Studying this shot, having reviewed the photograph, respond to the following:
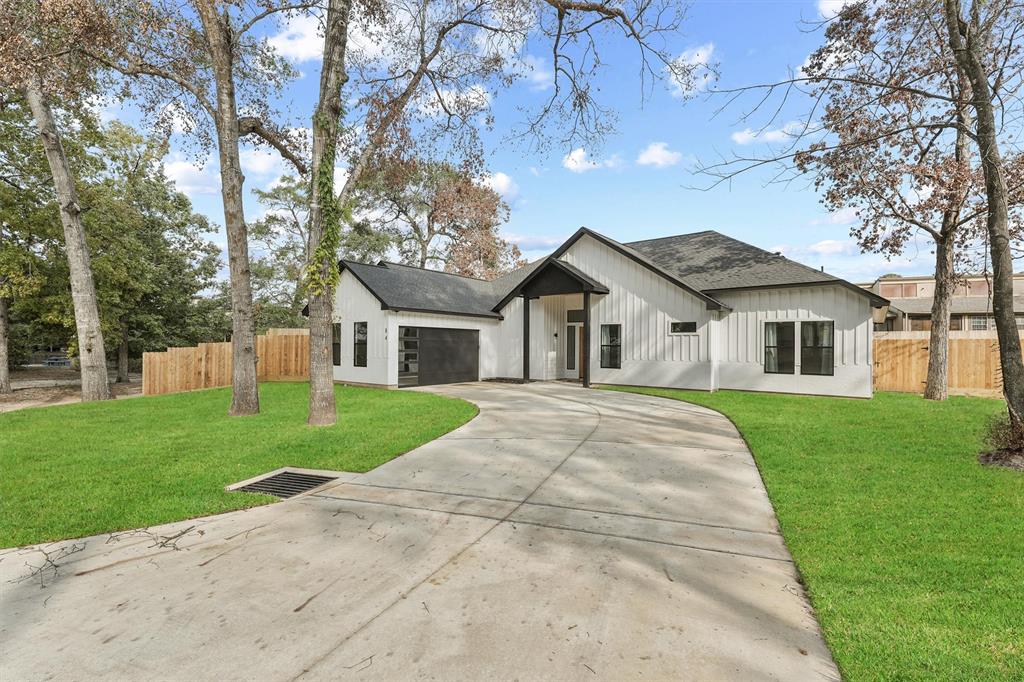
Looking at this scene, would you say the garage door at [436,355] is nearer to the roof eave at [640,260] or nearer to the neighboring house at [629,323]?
the neighboring house at [629,323]

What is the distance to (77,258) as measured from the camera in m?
13.0

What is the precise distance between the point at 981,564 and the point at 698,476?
2.56 metres

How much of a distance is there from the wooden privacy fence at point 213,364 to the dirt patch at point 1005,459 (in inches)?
561

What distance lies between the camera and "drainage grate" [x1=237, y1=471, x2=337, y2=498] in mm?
5098

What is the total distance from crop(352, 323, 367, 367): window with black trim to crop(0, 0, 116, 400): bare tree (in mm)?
→ 6941

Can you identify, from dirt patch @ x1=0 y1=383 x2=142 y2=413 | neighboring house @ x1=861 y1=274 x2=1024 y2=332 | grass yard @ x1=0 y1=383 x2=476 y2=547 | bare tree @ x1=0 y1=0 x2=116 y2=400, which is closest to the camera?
grass yard @ x1=0 y1=383 x2=476 y2=547

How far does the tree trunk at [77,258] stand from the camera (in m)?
12.8

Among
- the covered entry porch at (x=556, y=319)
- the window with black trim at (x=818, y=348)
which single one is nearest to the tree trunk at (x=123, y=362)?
the covered entry porch at (x=556, y=319)

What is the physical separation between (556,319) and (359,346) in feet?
24.9

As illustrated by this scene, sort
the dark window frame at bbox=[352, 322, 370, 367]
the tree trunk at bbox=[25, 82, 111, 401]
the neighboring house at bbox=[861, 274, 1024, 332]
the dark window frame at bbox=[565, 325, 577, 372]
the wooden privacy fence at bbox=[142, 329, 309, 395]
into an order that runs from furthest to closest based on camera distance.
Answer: the neighboring house at bbox=[861, 274, 1024, 332], the dark window frame at bbox=[565, 325, 577, 372], the dark window frame at bbox=[352, 322, 370, 367], the wooden privacy fence at bbox=[142, 329, 309, 395], the tree trunk at bbox=[25, 82, 111, 401]

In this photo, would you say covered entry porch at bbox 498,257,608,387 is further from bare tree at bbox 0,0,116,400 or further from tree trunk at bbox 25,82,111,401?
tree trunk at bbox 25,82,111,401

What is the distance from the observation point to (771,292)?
14531 millimetres

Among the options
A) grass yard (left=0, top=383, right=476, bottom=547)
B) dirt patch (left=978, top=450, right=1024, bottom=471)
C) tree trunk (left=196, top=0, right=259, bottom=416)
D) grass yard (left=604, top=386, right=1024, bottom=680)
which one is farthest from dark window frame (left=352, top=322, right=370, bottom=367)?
dirt patch (left=978, top=450, right=1024, bottom=471)

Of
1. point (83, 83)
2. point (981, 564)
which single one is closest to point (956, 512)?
point (981, 564)
